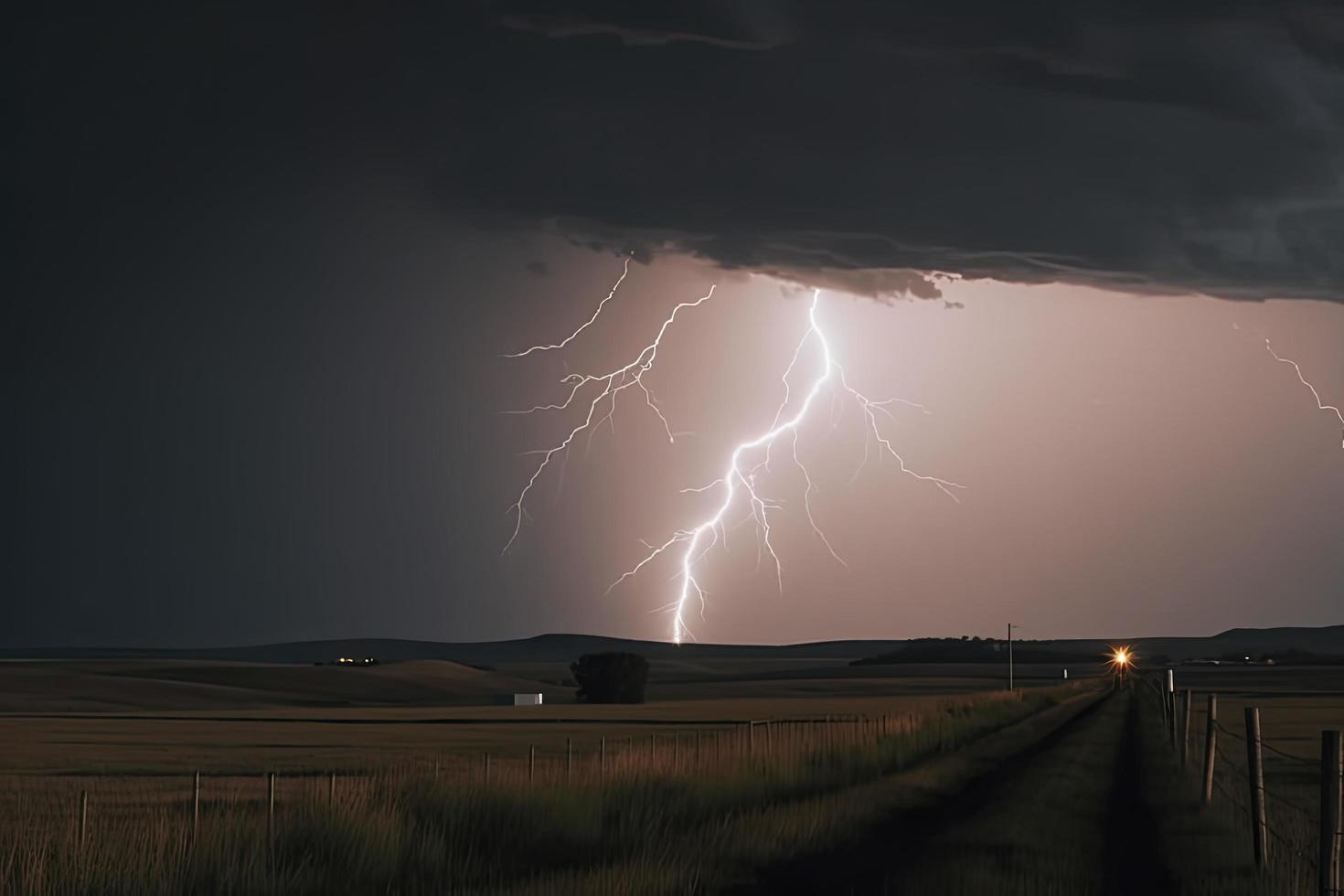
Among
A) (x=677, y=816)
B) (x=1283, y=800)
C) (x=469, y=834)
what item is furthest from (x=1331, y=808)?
(x=1283, y=800)

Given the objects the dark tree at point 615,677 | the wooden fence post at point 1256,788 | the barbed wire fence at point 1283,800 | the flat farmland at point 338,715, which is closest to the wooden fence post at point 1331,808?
the barbed wire fence at point 1283,800

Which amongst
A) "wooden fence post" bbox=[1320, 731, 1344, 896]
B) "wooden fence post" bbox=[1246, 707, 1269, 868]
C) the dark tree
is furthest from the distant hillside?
"wooden fence post" bbox=[1320, 731, 1344, 896]

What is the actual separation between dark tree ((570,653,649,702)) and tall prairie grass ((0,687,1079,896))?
9722 cm

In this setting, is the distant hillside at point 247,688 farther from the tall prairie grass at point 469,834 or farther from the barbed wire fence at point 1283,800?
the tall prairie grass at point 469,834

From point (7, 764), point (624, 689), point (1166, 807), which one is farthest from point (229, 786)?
point (624, 689)

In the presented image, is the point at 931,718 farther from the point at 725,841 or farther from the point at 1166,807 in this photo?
the point at 725,841

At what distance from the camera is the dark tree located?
421 ft

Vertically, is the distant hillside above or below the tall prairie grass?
below

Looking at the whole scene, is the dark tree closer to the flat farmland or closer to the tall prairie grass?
the flat farmland

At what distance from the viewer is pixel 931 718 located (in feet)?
177

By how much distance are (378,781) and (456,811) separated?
11.7ft

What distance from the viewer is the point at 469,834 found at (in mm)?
19375

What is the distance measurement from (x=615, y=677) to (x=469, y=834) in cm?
11023

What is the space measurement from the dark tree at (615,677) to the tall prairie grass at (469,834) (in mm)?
97217
